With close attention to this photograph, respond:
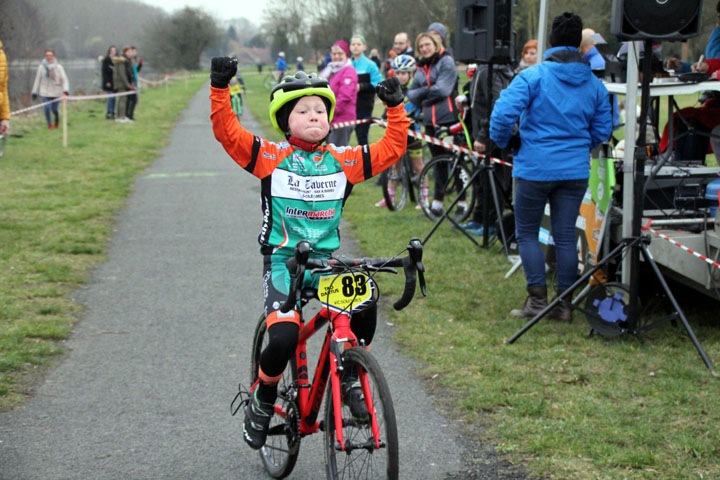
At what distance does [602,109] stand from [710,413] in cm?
256

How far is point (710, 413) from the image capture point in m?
4.80

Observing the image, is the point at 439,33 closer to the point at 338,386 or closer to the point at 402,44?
the point at 402,44

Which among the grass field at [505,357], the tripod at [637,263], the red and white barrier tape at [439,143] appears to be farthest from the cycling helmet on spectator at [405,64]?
the tripod at [637,263]

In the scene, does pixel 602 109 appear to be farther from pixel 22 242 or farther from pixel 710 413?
pixel 22 242

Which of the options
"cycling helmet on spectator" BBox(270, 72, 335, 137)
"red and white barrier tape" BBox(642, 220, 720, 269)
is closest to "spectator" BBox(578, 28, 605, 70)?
"red and white barrier tape" BBox(642, 220, 720, 269)

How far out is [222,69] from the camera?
3.57 m

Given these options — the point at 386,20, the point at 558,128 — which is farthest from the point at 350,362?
the point at 386,20

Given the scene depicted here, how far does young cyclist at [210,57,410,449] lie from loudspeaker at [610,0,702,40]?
251 cm

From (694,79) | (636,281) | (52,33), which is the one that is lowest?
(636,281)

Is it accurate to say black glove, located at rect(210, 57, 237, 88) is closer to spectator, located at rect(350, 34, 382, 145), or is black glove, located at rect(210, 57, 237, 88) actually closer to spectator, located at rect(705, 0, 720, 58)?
spectator, located at rect(705, 0, 720, 58)

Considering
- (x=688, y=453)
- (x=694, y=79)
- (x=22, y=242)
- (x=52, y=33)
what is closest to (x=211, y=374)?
(x=688, y=453)

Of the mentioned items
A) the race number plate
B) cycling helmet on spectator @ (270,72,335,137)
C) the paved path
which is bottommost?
the paved path

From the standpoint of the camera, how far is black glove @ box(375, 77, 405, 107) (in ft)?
12.2

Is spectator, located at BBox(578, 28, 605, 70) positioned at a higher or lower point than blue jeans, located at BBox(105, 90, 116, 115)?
higher
